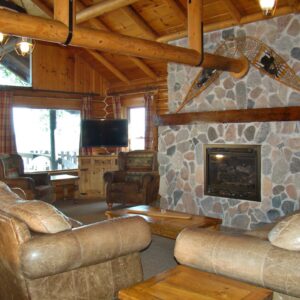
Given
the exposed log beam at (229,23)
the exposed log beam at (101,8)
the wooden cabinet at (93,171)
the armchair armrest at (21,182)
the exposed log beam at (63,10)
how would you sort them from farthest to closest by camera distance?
the wooden cabinet at (93,171), the armchair armrest at (21,182), the exposed log beam at (101,8), the exposed log beam at (229,23), the exposed log beam at (63,10)

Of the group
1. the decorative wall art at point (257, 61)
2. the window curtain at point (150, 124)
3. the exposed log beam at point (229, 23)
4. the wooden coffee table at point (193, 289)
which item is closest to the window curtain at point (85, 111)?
the window curtain at point (150, 124)

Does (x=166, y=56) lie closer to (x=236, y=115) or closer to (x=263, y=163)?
(x=236, y=115)

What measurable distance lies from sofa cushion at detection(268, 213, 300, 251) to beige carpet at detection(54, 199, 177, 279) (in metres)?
1.79

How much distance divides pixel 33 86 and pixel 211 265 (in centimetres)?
675

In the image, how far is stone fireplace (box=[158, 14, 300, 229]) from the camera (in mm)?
4996

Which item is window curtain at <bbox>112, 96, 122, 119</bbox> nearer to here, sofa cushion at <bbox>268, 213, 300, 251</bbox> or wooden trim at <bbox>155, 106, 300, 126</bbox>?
wooden trim at <bbox>155, 106, 300, 126</bbox>

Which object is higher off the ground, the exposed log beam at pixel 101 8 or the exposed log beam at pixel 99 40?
the exposed log beam at pixel 101 8

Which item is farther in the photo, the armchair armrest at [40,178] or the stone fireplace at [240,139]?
the armchair armrest at [40,178]

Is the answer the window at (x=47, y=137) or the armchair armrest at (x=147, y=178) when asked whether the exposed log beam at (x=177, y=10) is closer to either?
the armchair armrest at (x=147, y=178)

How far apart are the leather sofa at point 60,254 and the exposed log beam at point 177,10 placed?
157 inches

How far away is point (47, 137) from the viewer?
341 inches

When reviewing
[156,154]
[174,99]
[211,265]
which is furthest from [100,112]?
[211,265]

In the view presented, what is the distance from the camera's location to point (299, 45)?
4.91 m

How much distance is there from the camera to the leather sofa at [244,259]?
1.99 m
